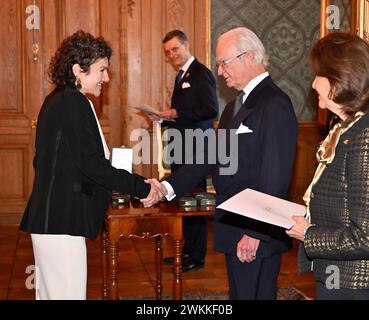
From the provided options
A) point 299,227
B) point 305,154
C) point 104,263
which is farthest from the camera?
point 305,154

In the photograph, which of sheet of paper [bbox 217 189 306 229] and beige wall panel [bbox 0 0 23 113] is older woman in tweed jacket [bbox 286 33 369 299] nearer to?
sheet of paper [bbox 217 189 306 229]

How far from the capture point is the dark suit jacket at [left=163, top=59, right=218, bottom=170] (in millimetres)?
5590

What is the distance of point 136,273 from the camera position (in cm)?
550

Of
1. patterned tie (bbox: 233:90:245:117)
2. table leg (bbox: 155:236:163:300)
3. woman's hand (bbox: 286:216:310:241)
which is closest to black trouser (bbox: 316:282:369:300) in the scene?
woman's hand (bbox: 286:216:310:241)

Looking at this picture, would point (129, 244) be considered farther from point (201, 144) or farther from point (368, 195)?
point (368, 195)

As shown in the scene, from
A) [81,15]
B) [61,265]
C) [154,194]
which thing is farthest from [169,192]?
[81,15]

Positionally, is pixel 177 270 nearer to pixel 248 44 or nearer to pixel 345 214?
pixel 248 44

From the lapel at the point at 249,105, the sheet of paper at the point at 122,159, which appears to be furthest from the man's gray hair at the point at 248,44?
the sheet of paper at the point at 122,159

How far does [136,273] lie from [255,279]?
106 inches

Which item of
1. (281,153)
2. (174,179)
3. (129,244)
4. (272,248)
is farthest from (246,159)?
(129,244)

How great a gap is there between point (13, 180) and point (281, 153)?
527 cm

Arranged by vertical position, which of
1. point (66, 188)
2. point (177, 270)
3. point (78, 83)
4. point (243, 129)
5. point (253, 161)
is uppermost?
point (78, 83)

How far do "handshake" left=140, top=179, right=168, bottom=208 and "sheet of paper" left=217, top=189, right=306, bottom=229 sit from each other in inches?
42.7

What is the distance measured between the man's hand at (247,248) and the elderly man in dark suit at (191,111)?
2.61 meters
